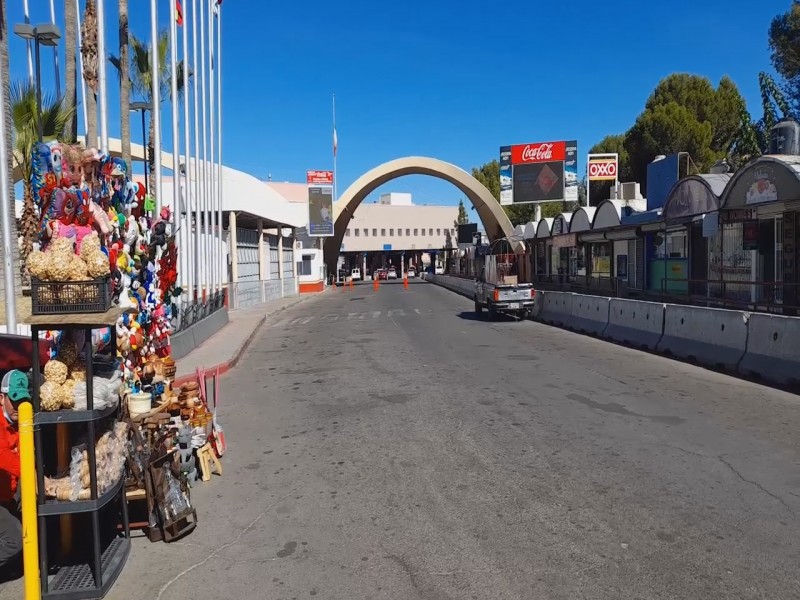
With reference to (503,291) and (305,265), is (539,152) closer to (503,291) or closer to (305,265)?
(305,265)

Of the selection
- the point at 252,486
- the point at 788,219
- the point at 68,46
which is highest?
the point at 68,46

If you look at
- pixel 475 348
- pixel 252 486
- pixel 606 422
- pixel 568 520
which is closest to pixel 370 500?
pixel 252 486

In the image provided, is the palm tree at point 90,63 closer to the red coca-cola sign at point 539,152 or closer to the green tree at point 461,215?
the red coca-cola sign at point 539,152

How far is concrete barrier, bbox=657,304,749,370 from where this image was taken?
11.7m

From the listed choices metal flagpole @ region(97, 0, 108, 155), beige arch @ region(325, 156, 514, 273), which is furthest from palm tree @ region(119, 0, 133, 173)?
beige arch @ region(325, 156, 514, 273)

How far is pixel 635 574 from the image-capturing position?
13.6ft

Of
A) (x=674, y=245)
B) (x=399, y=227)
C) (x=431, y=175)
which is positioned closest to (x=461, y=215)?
(x=399, y=227)

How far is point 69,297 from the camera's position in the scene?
4.09 meters

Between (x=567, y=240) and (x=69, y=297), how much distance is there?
1236 inches

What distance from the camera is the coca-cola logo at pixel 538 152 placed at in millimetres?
45562

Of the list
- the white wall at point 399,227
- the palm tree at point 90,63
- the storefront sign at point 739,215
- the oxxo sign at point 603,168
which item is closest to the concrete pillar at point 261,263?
the palm tree at point 90,63

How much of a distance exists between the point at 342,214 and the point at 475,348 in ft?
168

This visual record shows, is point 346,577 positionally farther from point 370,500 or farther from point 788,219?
point 788,219

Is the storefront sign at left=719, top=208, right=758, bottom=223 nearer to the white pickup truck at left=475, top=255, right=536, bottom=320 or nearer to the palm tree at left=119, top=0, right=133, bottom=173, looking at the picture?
the white pickup truck at left=475, top=255, right=536, bottom=320
